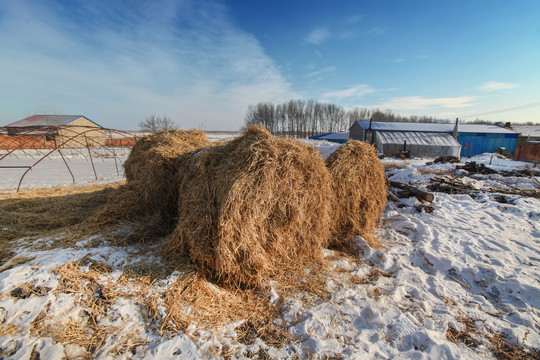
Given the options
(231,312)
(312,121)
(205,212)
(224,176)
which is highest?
(312,121)

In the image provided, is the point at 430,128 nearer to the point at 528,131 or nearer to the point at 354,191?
the point at 528,131

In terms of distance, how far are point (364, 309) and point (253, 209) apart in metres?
2.11

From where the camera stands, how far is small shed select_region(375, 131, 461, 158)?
27.6 metres

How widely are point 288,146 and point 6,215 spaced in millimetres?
6709

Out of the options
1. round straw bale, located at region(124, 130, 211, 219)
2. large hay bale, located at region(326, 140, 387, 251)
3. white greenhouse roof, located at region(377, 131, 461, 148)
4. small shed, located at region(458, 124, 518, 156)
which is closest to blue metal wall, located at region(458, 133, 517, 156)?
small shed, located at region(458, 124, 518, 156)

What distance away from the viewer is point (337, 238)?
490cm

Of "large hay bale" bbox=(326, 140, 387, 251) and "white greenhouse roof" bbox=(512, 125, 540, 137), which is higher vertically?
"white greenhouse roof" bbox=(512, 125, 540, 137)

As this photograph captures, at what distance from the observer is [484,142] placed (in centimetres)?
3189

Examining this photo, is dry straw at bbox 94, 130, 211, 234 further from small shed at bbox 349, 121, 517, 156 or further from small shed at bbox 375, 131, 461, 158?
small shed at bbox 349, 121, 517, 156

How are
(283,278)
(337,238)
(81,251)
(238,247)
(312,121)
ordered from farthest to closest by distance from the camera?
(312,121), (337,238), (283,278), (81,251), (238,247)

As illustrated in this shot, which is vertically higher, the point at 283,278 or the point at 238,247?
the point at 238,247

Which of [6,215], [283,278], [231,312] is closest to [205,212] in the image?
[231,312]

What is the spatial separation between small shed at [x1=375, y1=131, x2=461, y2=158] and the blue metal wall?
208 inches

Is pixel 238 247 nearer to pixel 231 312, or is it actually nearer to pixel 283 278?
pixel 231 312
